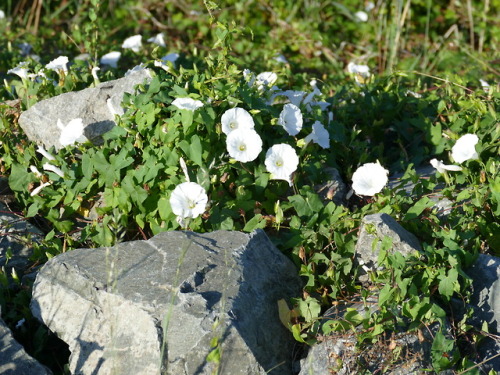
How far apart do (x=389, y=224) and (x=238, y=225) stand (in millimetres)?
676

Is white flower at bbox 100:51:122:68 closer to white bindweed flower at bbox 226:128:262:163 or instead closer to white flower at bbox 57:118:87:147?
white flower at bbox 57:118:87:147

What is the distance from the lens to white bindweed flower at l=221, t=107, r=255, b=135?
308 cm

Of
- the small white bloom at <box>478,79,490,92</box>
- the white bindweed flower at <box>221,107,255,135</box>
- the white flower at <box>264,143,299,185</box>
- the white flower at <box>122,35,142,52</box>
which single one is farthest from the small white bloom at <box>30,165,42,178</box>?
the small white bloom at <box>478,79,490,92</box>

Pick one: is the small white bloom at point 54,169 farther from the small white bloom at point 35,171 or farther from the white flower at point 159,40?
the white flower at point 159,40

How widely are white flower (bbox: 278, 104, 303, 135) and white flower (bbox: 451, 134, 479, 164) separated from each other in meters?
0.77

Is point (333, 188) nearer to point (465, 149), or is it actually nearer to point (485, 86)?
point (465, 149)

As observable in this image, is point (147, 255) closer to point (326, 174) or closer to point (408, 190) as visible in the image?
point (326, 174)

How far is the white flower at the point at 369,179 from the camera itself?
3209 millimetres

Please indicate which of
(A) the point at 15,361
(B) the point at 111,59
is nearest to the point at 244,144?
(A) the point at 15,361

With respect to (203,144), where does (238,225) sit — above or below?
below

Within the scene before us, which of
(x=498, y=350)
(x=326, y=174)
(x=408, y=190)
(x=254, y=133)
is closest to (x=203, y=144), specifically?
(x=254, y=133)

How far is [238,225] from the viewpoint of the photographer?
313 cm

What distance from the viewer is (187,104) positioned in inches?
119

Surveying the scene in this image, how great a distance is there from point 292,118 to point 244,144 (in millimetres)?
333
